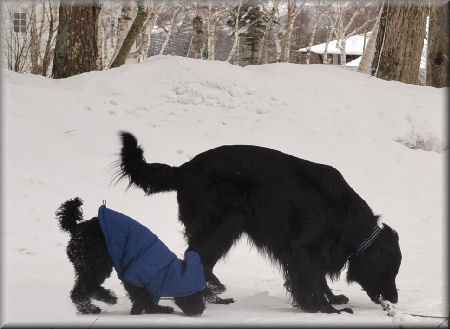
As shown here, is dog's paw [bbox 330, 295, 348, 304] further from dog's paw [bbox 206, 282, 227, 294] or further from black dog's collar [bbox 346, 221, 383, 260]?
dog's paw [bbox 206, 282, 227, 294]

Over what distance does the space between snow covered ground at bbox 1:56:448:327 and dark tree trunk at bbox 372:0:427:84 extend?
1.56 ft

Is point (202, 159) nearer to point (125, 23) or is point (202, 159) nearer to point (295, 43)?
point (125, 23)

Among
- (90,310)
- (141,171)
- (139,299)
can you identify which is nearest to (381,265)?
(139,299)

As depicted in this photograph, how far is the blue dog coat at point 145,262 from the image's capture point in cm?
370

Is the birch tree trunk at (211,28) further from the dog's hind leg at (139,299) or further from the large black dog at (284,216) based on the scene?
the dog's hind leg at (139,299)

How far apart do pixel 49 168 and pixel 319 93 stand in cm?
463

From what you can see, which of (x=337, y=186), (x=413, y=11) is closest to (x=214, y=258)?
(x=337, y=186)

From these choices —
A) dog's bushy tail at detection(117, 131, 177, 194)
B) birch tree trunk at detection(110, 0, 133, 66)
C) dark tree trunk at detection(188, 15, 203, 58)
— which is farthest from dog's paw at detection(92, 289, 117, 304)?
dark tree trunk at detection(188, 15, 203, 58)

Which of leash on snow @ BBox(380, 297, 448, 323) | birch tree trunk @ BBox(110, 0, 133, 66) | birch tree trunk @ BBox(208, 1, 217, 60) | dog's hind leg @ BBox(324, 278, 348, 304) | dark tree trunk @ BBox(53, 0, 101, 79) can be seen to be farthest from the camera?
birch tree trunk @ BBox(208, 1, 217, 60)

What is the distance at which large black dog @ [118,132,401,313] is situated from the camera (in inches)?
166

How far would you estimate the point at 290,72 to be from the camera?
1023cm

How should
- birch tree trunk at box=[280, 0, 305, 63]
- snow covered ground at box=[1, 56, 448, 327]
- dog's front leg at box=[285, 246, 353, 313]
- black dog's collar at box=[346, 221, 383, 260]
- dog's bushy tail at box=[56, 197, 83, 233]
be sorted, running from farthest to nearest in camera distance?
1. birch tree trunk at box=[280, 0, 305, 63]
2. snow covered ground at box=[1, 56, 448, 327]
3. black dog's collar at box=[346, 221, 383, 260]
4. dog's front leg at box=[285, 246, 353, 313]
5. dog's bushy tail at box=[56, 197, 83, 233]

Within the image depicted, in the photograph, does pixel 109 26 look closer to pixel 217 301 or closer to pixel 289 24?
pixel 289 24

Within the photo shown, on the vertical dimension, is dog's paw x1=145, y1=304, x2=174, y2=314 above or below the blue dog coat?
below
